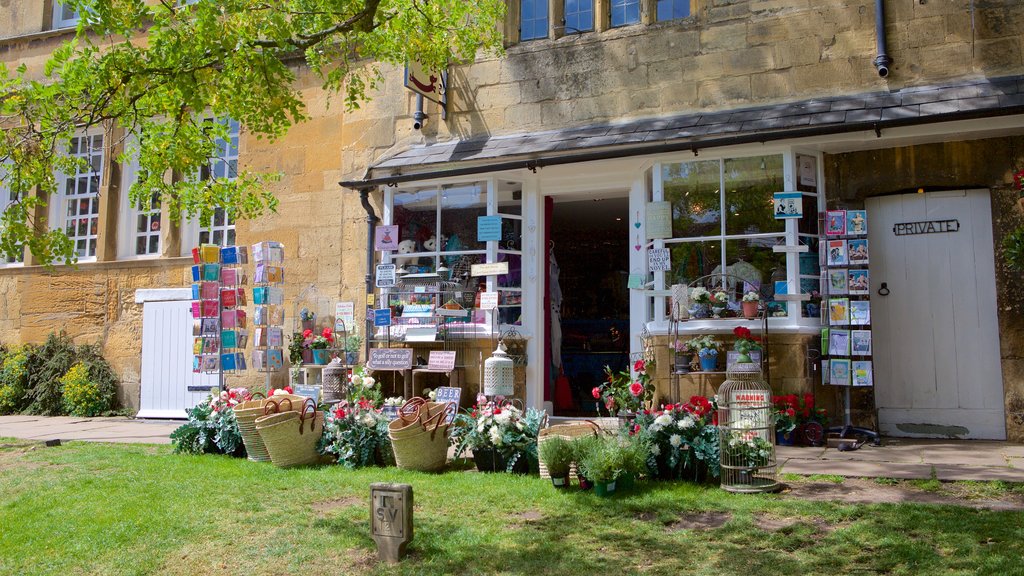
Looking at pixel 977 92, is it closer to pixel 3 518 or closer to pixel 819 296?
pixel 819 296

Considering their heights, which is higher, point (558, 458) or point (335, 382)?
point (335, 382)

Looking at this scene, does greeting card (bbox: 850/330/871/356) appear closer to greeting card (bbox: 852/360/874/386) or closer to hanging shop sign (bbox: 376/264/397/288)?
greeting card (bbox: 852/360/874/386)

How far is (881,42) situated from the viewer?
7.73 m

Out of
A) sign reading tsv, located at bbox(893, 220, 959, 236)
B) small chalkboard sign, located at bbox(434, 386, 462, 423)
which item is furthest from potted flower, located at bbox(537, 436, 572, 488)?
sign reading tsv, located at bbox(893, 220, 959, 236)

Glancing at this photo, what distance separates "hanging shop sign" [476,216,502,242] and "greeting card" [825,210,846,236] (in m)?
3.42

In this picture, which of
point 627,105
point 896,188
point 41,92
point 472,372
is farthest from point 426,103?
point 896,188

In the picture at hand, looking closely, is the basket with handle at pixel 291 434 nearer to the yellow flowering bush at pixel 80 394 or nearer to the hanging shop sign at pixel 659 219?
the hanging shop sign at pixel 659 219

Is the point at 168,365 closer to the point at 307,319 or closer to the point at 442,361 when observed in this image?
the point at 307,319

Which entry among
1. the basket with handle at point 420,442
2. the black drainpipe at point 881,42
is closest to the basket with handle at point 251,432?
the basket with handle at point 420,442

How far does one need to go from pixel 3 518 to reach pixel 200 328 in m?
4.31

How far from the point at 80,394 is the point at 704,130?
936 cm

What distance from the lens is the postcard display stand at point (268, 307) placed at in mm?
9484

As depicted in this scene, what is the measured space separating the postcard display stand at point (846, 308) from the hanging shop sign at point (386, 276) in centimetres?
465

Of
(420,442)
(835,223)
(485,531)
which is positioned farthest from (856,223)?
(485,531)
